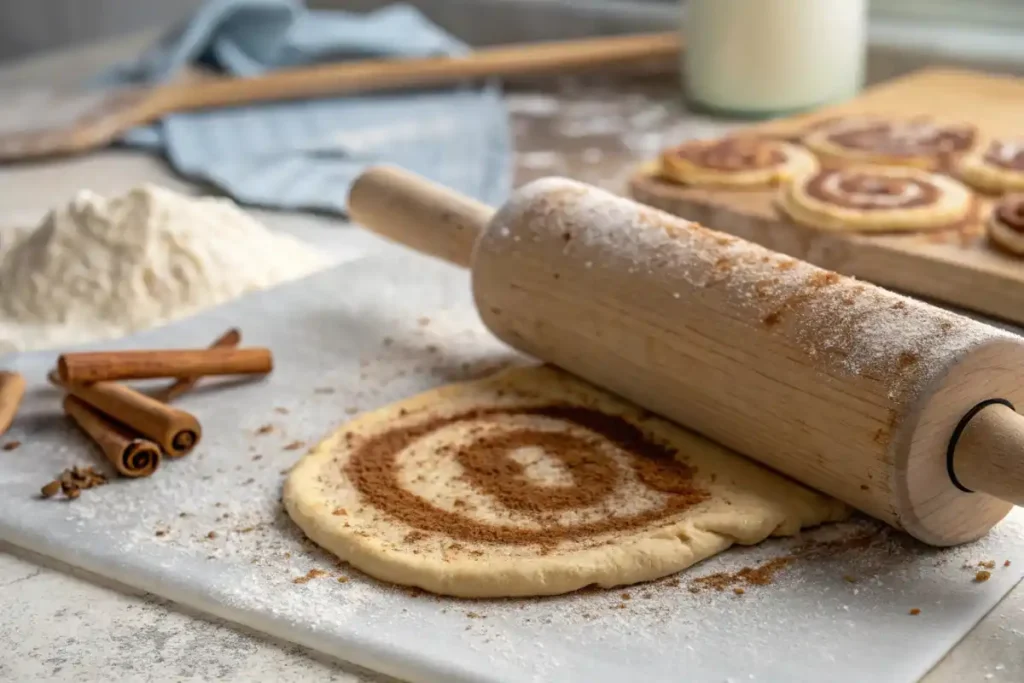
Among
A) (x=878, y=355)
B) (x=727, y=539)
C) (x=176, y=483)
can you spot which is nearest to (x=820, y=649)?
(x=727, y=539)

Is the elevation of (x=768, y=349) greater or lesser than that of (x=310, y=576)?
greater

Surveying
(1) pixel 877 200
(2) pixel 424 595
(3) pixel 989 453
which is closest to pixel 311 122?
(1) pixel 877 200

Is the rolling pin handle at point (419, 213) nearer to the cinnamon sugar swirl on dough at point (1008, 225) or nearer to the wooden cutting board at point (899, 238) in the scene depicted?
the wooden cutting board at point (899, 238)

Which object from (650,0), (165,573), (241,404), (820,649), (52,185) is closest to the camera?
(820,649)

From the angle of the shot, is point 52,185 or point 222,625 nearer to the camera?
point 222,625

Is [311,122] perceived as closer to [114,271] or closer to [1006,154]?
[114,271]

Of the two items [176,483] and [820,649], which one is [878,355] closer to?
[820,649]
